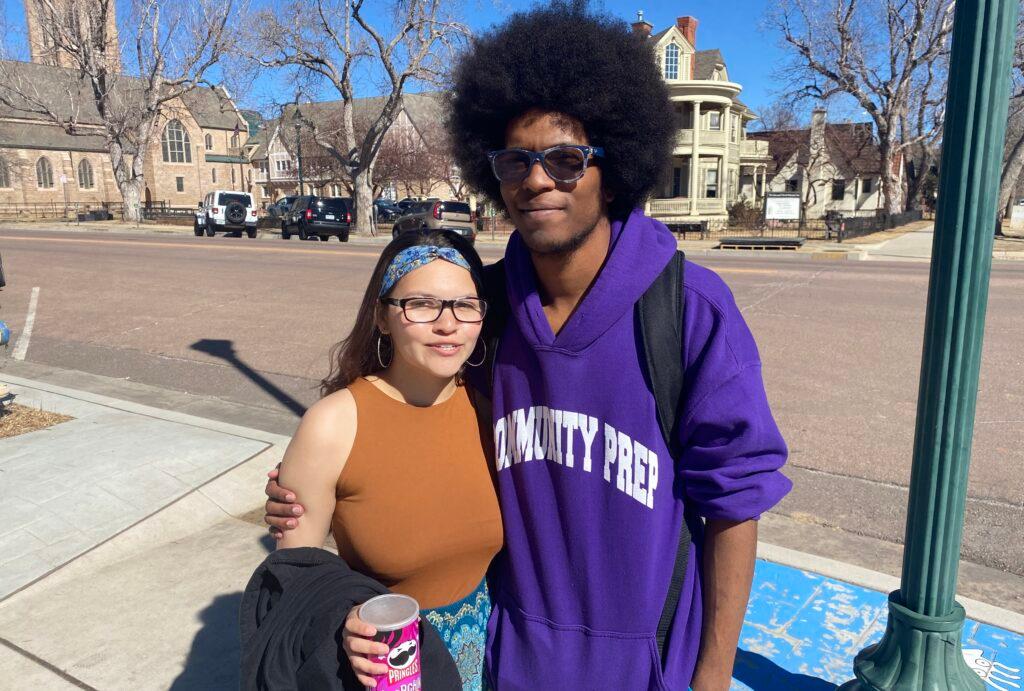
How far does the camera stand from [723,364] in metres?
1.45

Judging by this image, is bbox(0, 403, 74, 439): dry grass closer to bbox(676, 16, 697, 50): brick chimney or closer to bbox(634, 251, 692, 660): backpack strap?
bbox(634, 251, 692, 660): backpack strap

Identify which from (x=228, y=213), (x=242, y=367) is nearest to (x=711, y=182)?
(x=228, y=213)

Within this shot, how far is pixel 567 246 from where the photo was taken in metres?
1.67

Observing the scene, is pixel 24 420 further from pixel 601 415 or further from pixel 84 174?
pixel 84 174

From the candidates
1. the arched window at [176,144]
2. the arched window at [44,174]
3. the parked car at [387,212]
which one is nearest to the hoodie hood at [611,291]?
the parked car at [387,212]

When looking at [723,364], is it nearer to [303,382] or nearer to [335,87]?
[303,382]

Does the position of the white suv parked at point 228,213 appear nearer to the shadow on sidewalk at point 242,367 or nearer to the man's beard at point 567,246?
the shadow on sidewalk at point 242,367

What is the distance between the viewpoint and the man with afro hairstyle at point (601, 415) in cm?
150

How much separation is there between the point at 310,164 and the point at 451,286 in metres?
58.8

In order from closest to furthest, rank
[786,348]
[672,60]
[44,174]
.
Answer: [786,348] < [672,60] < [44,174]

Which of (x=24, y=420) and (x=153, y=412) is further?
(x=153, y=412)

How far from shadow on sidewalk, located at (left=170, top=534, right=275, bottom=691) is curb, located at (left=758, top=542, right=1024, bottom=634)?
2.41m

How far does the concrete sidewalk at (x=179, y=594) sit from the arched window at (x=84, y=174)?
74.8m

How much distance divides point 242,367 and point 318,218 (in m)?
21.8
